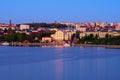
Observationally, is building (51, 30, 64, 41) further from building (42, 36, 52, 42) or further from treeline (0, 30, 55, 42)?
treeline (0, 30, 55, 42)

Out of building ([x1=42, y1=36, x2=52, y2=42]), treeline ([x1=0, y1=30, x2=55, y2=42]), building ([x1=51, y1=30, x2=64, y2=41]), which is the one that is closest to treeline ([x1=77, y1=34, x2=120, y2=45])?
building ([x1=51, y1=30, x2=64, y2=41])

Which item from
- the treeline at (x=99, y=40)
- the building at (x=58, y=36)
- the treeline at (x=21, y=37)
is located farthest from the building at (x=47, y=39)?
the treeline at (x=99, y=40)

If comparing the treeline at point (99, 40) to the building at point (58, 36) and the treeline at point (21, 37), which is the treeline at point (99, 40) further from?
the treeline at point (21, 37)

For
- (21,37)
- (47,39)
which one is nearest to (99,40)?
(47,39)

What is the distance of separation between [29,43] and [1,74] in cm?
2050

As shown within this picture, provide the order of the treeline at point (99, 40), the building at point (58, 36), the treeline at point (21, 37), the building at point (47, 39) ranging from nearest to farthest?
1. the treeline at point (99, 40)
2. the treeline at point (21, 37)
3. the building at point (47, 39)
4. the building at point (58, 36)

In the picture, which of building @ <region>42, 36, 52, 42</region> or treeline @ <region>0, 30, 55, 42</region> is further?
building @ <region>42, 36, 52, 42</region>

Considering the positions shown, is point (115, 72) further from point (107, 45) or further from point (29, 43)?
point (29, 43)

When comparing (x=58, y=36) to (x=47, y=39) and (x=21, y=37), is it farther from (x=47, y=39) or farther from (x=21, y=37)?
(x=21, y=37)

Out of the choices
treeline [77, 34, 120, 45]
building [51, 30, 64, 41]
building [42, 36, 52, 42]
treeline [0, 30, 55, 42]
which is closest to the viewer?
treeline [77, 34, 120, 45]

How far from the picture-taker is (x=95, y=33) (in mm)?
31031

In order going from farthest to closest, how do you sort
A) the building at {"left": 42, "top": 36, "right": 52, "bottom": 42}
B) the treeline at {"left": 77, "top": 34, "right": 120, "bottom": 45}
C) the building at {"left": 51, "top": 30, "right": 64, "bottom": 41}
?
the building at {"left": 51, "top": 30, "right": 64, "bottom": 41} → the building at {"left": 42, "top": 36, "right": 52, "bottom": 42} → the treeline at {"left": 77, "top": 34, "right": 120, "bottom": 45}

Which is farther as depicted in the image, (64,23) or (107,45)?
(64,23)

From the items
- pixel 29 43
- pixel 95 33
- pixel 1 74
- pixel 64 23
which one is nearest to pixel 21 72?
pixel 1 74
